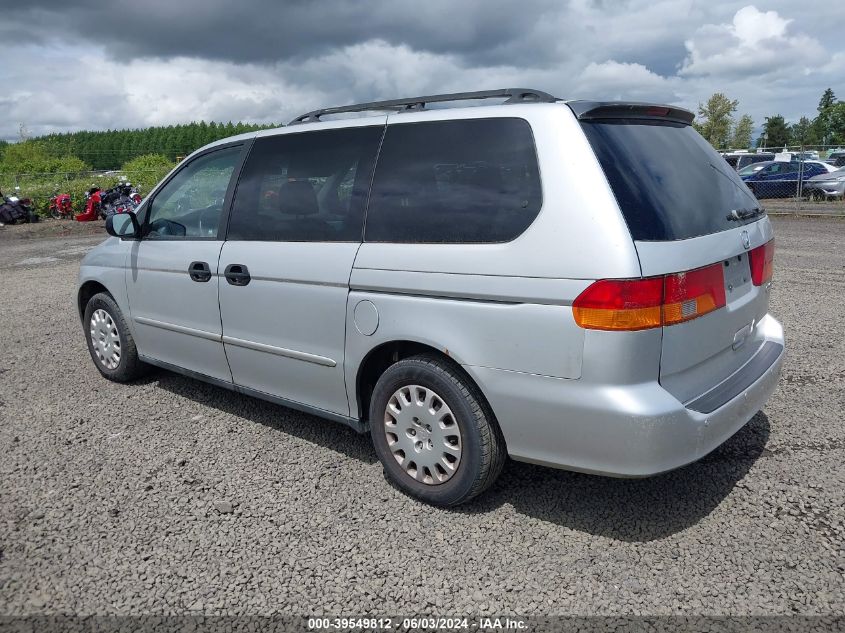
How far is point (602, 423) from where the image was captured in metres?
2.65

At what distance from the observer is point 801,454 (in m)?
3.71

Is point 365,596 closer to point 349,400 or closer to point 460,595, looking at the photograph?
point 460,595

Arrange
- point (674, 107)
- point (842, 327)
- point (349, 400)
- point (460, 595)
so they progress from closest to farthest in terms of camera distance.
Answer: point (460, 595), point (674, 107), point (349, 400), point (842, 327)

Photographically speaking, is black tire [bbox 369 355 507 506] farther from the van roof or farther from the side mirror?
the side mirror

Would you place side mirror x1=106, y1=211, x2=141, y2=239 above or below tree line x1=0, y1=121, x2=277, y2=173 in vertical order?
below

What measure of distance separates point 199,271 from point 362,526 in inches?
77.5

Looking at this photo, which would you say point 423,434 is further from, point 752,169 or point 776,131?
point 776,131

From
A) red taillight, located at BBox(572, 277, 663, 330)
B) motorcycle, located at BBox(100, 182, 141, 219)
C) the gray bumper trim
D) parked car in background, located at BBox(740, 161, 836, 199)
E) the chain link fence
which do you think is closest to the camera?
red taillight, located at BBox(572, 277, 663, 330)

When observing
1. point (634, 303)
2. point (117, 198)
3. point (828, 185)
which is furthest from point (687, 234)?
point (828, 185)

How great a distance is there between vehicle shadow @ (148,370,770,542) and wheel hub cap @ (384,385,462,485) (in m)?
0.26

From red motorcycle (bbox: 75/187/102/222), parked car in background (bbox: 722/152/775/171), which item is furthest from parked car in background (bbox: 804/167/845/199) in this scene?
red motorcycle (bbox: 75/187/102/222)

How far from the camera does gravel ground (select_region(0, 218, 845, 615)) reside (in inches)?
104

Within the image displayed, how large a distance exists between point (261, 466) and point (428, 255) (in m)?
1.65

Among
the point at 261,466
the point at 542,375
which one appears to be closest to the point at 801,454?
the point at 542,375
